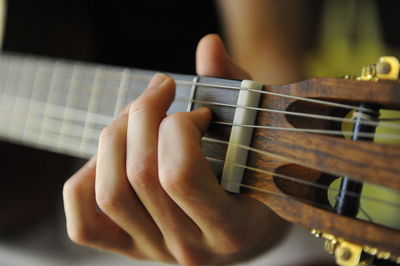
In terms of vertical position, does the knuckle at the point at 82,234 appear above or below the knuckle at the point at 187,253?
below

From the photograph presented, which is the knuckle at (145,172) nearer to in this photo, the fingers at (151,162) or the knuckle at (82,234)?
the fingers at (151,162)

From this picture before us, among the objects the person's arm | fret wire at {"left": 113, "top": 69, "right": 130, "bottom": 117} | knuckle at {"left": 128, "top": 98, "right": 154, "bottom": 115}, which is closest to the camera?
knuckle at {"left": 128, "top": 98, "right": 154, "bottom": 115}

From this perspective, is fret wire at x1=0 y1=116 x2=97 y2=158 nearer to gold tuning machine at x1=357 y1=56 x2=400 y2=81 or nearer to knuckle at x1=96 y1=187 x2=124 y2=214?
knuckle at x1=96 y1=187 x2=124 y2=214

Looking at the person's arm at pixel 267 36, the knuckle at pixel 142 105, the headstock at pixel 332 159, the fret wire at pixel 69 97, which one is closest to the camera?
the headstock at pixel 332 159

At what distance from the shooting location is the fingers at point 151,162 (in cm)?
44

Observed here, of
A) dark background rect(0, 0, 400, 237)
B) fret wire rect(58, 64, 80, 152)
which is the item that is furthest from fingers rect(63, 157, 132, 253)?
dark background rect(0, 0, 400, 237)

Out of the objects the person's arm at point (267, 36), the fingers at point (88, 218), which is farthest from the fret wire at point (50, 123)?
the person's arm at point (267, 36)

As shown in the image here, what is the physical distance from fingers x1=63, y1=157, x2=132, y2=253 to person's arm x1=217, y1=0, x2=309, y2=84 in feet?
1.64

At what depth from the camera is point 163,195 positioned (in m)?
0.45

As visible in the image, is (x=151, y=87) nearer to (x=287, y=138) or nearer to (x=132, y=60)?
(x=287, y=138)

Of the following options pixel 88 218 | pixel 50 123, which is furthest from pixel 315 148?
pixel 50 123

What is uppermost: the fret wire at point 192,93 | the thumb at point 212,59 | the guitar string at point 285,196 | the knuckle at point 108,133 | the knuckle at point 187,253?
the thumb at point 212,59

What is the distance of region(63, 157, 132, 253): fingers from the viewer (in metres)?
0.53

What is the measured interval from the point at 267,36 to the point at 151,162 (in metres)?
0.60
